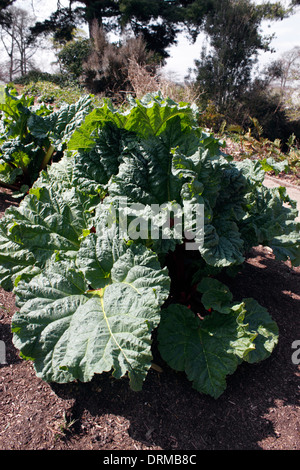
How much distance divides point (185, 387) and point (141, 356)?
1.93 ft

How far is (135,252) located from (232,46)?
12417 millimetres

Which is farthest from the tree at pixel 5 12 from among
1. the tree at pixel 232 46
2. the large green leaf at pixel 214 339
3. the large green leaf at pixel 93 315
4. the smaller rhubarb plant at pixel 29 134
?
the large green leaf at pixel 214 339

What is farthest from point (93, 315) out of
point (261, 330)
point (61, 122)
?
point (61, 122)

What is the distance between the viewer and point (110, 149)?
224cm

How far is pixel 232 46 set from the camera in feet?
38.8

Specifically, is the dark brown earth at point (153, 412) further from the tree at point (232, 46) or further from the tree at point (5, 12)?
the tree at point (5, 12)

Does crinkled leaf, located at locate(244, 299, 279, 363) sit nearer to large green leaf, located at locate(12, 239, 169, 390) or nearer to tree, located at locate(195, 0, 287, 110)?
large green leaf, located at locate(12, 239, 169, 390)

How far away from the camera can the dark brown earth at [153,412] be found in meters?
1.67

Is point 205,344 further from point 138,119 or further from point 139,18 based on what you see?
point 139,18

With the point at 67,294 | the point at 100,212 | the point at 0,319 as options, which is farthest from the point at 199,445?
the point at 0,319

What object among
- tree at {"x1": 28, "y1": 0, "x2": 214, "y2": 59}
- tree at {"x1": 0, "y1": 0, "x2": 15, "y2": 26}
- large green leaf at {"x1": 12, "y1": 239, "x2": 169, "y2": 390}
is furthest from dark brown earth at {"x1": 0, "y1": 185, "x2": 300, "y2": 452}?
tree at {"x1": 0, "y1": 0, "x2": 15, "y2": 26}

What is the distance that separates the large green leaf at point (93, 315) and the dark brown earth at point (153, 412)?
30cm

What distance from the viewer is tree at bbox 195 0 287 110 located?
38.2ft
